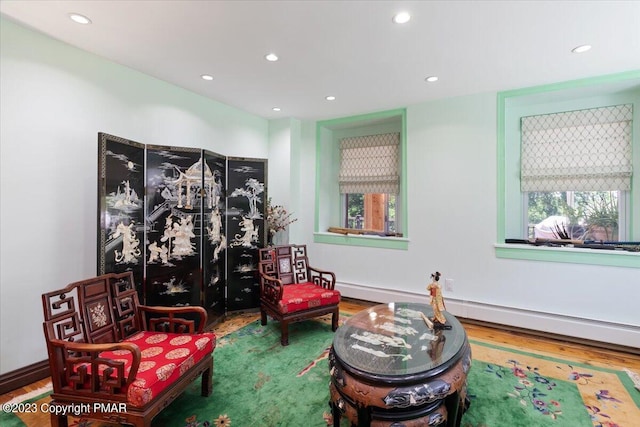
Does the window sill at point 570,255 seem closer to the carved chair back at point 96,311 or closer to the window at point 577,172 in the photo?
the window at point 577,172

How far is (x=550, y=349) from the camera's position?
9.45 feet

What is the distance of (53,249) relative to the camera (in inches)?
96.0

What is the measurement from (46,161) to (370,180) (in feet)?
12.6

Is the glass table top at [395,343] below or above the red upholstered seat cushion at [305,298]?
above

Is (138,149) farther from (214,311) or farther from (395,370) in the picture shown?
(395,370)

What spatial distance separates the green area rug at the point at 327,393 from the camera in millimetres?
1886

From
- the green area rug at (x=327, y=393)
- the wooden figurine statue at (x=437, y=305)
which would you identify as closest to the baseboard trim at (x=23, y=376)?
the green area rug at (x=327, y=393)

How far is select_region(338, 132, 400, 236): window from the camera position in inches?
176

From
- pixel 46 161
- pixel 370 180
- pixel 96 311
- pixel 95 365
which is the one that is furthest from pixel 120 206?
pixel 370 180

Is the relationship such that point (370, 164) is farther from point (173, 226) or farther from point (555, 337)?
point (555, 337)

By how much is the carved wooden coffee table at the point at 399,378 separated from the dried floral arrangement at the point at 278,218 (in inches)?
101

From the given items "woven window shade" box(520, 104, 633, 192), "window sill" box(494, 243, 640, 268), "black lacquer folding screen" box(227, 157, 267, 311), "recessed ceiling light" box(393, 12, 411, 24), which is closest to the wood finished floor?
"window sill" box(494, 243, 640, 268)

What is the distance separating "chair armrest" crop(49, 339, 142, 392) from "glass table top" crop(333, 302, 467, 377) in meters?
1.16

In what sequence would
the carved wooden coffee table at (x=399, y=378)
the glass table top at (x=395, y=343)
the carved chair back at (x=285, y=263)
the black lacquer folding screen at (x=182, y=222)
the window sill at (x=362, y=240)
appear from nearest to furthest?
the carved wooden coffee table at (x=399, y=378) → the glass table top at (x=395, y=343) → the black lacquer folding screen at (x=182, y=222) → the carved chair back at (x=285, y=263) → the window sill at (x=362, y=240)
